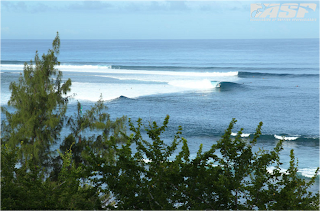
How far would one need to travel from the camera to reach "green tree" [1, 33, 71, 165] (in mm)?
16422

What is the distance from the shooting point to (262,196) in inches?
347

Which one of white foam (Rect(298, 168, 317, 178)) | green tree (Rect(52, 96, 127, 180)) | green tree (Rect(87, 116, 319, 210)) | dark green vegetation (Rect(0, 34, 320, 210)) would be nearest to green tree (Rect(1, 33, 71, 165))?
green tree (Rect(52, 96, 127, 180))

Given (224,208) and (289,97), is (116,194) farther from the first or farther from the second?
(289,97)

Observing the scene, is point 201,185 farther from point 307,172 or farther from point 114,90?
point 114,90

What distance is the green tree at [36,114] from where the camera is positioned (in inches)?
647

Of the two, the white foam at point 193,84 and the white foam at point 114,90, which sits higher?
the white foam at point 193,84

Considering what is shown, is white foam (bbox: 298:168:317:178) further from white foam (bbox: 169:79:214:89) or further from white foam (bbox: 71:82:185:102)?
white foam (bbox: 169:79:214:89)

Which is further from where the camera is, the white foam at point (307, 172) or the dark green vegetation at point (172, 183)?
the white foam at point (307, 172)

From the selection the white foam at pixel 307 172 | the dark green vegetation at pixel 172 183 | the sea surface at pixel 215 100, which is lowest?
the white foam at pixel 307 172

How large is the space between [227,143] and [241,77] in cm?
5960

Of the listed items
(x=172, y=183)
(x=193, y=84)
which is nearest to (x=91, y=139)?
(x=172, y=183)

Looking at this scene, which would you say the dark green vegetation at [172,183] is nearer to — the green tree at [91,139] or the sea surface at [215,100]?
the green tree at [91,139]

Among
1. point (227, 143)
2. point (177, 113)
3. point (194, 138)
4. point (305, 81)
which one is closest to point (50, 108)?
point (227, 143)

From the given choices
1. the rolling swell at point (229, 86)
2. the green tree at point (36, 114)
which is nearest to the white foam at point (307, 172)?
the green tree at point (36, 114)
